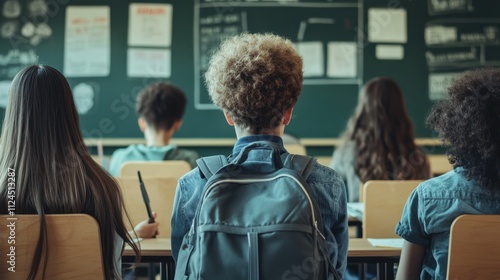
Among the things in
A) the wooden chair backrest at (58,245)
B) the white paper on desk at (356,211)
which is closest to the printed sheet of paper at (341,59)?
the white paper on desk at (356,211)

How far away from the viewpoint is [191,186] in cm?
166

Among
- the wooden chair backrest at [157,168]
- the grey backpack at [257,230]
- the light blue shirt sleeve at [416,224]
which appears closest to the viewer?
the grey backpack at [257,230]

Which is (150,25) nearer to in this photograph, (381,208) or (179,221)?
(381,208)

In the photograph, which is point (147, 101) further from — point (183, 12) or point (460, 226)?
point (460, 226)

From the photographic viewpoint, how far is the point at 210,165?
5.26 feet

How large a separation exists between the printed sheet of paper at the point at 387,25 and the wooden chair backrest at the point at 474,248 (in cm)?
389

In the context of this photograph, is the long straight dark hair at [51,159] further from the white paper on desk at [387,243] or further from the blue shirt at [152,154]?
the blue shirt at [152,154]

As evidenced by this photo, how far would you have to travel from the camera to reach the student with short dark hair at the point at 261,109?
5.28ft

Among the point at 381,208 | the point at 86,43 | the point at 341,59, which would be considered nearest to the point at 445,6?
the point at 341,59

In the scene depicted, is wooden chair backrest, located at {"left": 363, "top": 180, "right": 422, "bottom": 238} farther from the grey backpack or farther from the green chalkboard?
the green chalkboard

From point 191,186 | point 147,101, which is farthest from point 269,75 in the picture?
point 147,101

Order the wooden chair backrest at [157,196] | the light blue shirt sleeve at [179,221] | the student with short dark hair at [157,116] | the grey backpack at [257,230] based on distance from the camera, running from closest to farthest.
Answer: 1. the grey backpack at [257,230]
2. the light blue shirt sleeve at [179,221]
3. the wooden chair backrest at [157,196]
4. the student with short dark hair at [157,116]

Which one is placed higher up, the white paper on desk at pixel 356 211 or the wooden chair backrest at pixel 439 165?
the wooden chair backrest at pixel 439 165

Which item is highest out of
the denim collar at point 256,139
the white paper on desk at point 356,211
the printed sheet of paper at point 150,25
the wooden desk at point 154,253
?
the printed sheet of paper at point 150,25
